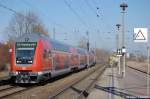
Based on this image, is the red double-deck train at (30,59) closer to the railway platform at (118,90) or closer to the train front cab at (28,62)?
the train front cab at (28,62)

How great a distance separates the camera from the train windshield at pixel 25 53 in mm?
24000

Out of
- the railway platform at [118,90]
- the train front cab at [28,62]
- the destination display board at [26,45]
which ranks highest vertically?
the destination display board at [26,45]

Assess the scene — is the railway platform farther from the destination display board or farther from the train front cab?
the destination display board

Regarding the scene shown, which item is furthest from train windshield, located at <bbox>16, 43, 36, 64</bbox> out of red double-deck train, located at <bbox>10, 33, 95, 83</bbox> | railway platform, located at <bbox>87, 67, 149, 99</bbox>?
railway platform, located at <bbox>87, 67, 149, 99</bbox>

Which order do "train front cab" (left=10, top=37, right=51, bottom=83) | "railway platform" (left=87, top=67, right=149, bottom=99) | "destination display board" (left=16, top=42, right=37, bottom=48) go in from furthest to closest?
"destination display board" (left=16, top=42, right=37, bottom=48)
"train front cab" (left=10, top=37, right=51, bottom=83)
"railway platform" (left=87, top=67, right=149, bottom=99)

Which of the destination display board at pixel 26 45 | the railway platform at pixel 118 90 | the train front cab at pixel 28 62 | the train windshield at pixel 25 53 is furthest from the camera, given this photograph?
the destination display board at pixel 26 45

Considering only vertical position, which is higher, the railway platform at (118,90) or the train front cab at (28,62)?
the train front cab at (28,62)

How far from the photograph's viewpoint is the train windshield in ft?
78.7

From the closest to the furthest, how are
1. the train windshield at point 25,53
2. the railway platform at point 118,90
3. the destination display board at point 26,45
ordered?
the railway platform at point 118,90 < the train windshield at point 25,53 < the destination display board at point 26,45

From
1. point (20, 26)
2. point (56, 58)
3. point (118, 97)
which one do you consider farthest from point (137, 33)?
point (20, 26)

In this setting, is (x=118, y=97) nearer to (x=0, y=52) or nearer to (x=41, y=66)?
(x=41, y=66)

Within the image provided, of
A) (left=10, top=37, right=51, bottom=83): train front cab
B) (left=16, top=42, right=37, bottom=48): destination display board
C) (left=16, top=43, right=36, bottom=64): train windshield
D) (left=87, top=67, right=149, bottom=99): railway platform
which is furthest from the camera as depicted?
(left=16, top=42, right=37, bottom=48): destination display board

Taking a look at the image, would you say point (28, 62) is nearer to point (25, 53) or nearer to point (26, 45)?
point (25, 53)

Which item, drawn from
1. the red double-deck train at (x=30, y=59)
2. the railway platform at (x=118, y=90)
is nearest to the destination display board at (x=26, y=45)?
the red double-deck train at (x=30, y=59)
